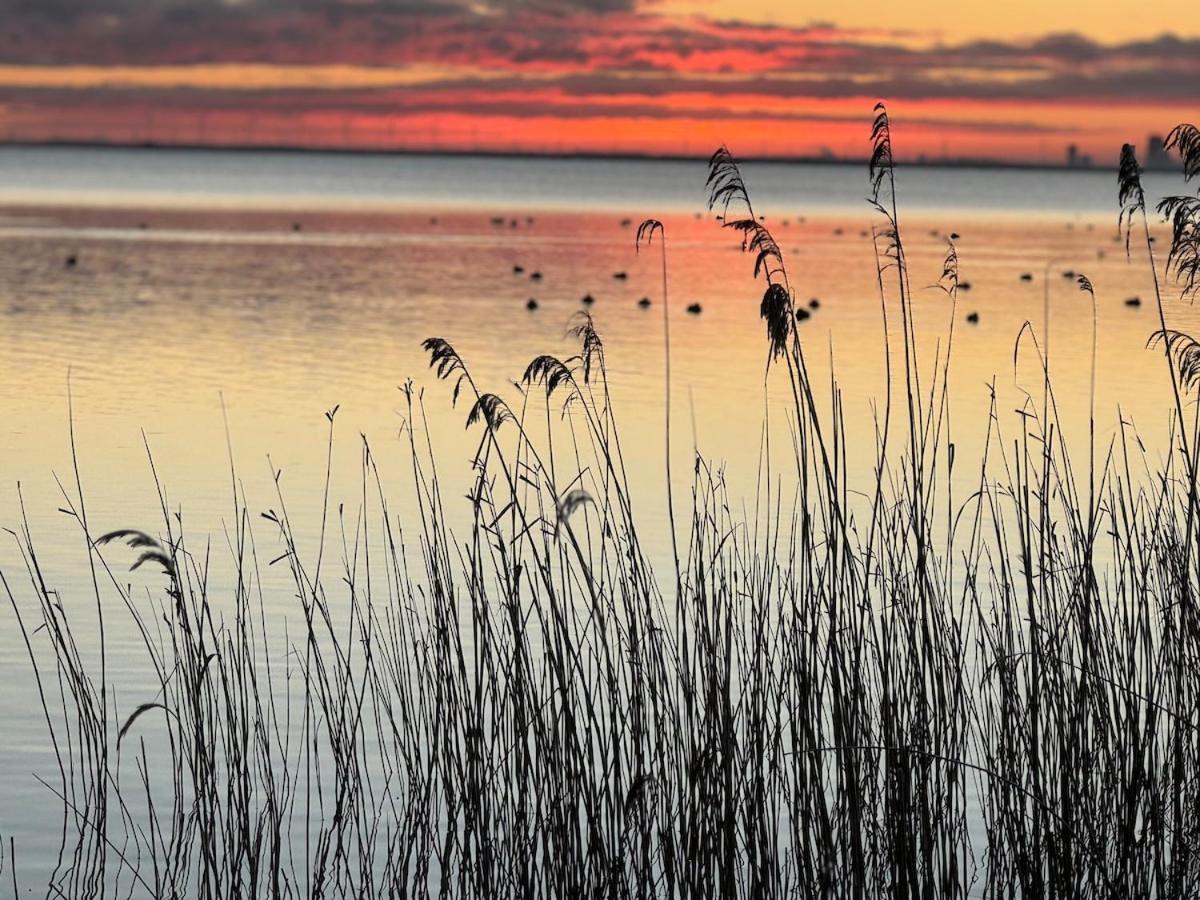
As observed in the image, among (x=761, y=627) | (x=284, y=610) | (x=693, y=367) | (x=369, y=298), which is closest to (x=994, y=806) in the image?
(x=761, y=627)

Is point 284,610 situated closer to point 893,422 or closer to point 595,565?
point 595,565

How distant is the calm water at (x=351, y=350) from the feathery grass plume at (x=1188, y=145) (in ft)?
3.45

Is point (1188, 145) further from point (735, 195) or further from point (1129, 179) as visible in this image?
point (735, 195)

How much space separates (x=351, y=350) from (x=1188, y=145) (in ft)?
71.1

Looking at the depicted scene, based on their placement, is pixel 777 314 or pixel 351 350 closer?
pixel 777 314

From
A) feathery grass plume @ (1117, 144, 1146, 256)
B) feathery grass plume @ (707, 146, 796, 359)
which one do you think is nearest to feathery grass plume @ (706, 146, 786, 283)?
feathery grass plume @ (707, 146, 796, 359)

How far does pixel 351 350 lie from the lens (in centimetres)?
2595

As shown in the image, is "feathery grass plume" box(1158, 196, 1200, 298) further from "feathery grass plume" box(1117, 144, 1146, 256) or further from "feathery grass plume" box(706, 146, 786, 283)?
"feathery grass plume" box(706, 146, 786, 283)

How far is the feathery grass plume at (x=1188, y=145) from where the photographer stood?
195 inches

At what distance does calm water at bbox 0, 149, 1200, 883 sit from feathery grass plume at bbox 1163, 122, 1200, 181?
41.3 inches

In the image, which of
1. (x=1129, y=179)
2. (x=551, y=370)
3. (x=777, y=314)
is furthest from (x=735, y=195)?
(x=1129, y=179)

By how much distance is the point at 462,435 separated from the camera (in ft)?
56.5

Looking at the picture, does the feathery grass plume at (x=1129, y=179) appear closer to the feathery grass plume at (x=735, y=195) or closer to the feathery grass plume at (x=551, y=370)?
the feathery grass plume at (x=735, y=195)

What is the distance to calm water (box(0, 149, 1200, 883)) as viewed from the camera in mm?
13455
